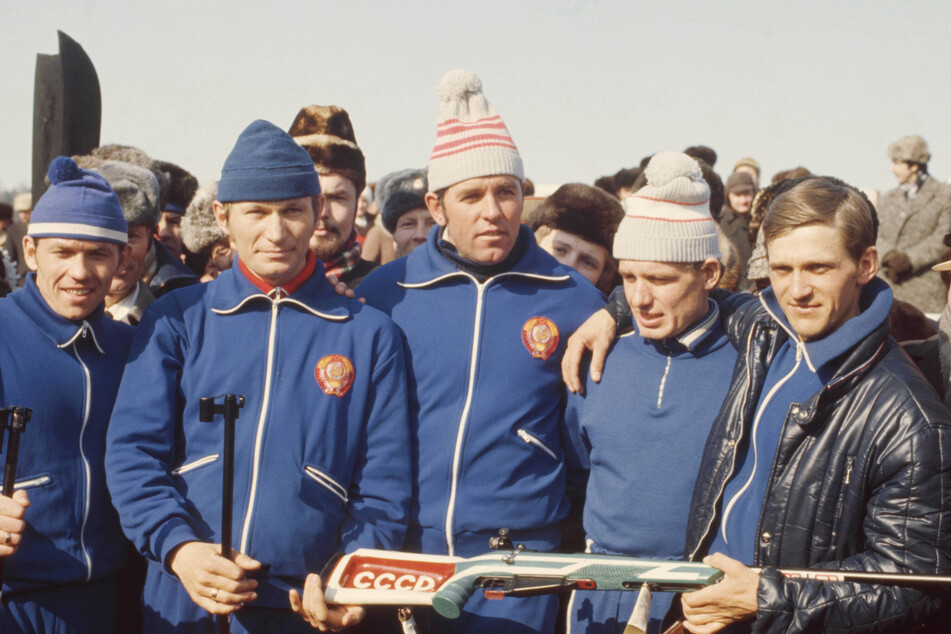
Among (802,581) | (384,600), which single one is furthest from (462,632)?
(802,581)

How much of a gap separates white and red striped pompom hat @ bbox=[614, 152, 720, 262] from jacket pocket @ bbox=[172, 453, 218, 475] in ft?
4.78

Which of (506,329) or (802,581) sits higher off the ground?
(506,329)

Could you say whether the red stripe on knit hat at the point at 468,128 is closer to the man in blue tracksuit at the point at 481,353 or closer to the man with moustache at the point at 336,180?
the man in blue tracksuit at the point at 481,353

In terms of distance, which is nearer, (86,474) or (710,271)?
(86,474)

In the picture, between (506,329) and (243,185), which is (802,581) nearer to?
(506,329)

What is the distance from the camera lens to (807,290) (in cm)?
267

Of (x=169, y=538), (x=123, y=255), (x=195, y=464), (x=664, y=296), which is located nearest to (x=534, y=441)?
(x=664, y=296)

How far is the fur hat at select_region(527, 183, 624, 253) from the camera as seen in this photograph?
4.23 m

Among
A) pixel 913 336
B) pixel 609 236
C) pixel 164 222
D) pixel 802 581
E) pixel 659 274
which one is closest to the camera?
pixel 802 581

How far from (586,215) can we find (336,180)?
45.7 inches

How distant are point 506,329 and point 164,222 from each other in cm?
304

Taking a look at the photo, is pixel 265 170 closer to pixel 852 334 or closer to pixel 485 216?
pixel 485 216

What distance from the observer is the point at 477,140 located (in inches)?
134

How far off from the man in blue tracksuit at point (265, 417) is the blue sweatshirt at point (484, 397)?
17 centimetres
